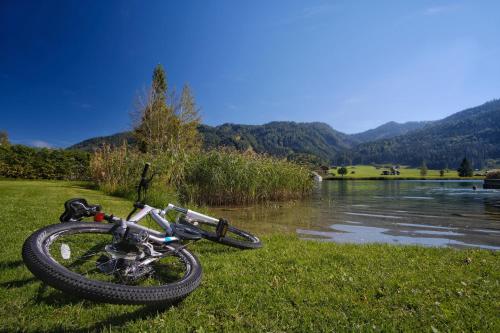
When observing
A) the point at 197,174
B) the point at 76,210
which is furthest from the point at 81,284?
the point at 197,174

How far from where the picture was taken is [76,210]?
159 inches

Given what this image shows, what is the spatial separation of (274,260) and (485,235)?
8.11 metres

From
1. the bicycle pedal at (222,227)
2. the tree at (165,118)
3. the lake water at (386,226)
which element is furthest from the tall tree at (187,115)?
the bicycle pedal at (222,227)

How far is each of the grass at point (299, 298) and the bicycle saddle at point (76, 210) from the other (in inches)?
33.5

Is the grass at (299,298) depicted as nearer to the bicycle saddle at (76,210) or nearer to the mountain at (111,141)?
the bicycle saddle at (76,210)

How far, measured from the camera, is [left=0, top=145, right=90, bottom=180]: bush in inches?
938

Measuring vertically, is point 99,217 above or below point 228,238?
above

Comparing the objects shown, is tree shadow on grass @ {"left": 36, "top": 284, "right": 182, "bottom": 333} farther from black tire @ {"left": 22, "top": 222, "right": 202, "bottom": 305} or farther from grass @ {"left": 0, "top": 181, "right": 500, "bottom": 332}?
black tire @ {"left": 22, "top": 222, "right": 202, "bottom": 305}

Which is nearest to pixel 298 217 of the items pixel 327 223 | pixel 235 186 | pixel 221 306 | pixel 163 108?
pixel 327 223

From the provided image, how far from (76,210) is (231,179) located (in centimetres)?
1225

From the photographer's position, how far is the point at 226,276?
456 cm

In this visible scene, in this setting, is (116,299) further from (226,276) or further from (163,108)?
(163,108)

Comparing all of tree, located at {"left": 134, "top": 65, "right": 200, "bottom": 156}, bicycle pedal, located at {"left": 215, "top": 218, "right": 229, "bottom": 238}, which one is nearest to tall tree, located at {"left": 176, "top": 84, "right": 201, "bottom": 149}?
tree, located at {"left": 134, "top": 65, "right": 200, "bottom": 156}

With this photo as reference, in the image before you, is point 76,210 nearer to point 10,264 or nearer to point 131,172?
point 10,264
